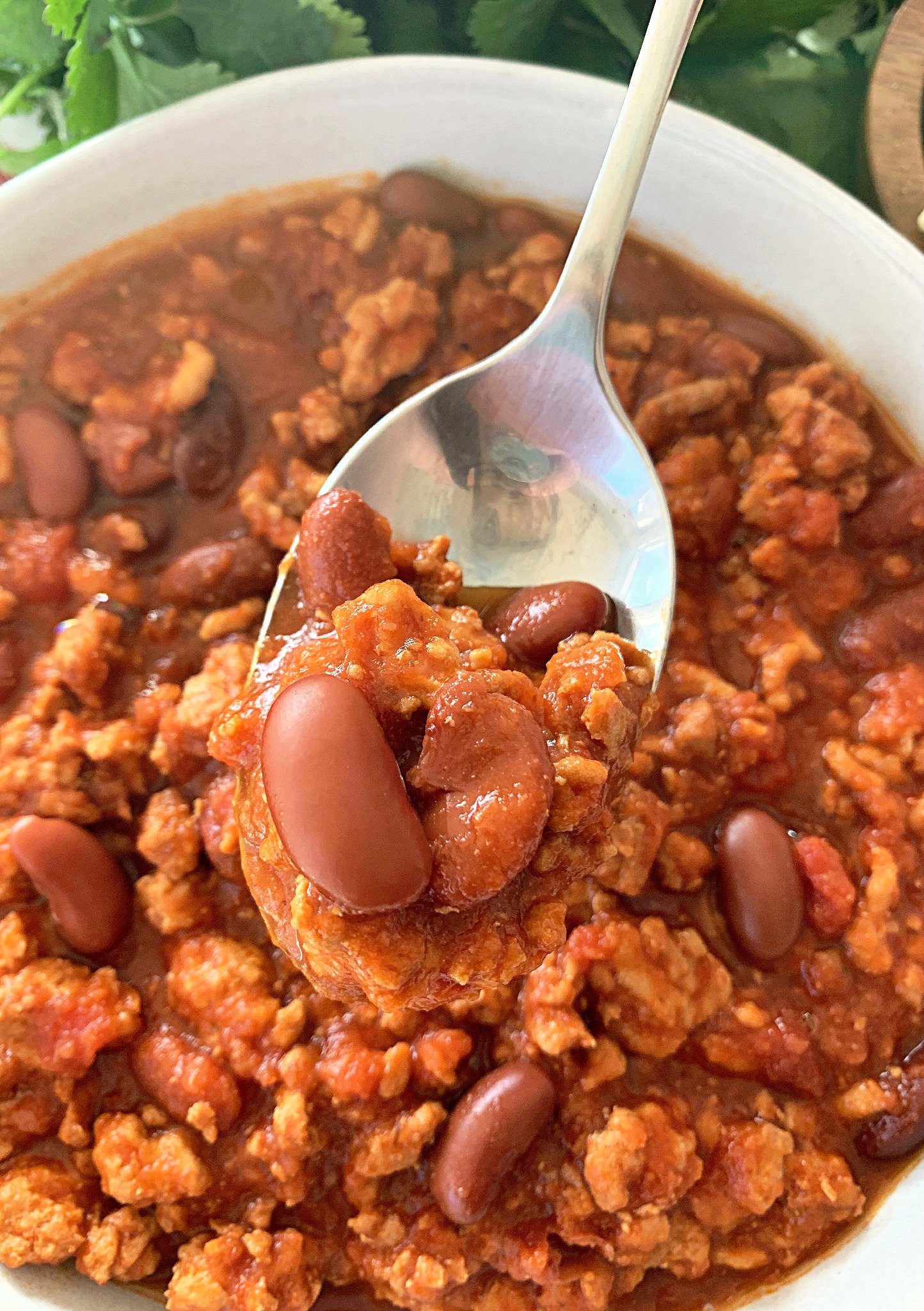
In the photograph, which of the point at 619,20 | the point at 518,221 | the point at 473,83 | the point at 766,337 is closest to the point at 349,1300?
the point at 766,337

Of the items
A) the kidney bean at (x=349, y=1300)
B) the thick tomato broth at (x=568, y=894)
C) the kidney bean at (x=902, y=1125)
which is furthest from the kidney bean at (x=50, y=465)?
the kidney bean at (x=902, y=1125)

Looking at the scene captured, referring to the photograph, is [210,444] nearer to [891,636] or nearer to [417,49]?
[417,49]

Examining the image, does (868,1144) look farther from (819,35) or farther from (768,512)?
(819,35)

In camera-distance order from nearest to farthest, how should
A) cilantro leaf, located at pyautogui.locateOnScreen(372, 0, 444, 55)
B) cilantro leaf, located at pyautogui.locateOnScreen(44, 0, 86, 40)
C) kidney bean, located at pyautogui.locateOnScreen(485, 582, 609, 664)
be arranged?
kidney bean, located at pyautogui.locateOnScreen(485, 582, 609, 664)
cilantro leaf, located at pyautogui.locateOnScreen(44, 0, 86, 40)
cilantro leaf, located at pyautogui.locateOnScreen(372, 0, 444, 55)

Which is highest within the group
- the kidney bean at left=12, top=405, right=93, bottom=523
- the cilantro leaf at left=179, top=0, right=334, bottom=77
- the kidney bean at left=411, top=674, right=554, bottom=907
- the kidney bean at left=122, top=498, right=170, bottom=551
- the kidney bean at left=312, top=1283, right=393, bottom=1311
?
the cilantro leaf at left=179, top=0, right=334, bottom=77

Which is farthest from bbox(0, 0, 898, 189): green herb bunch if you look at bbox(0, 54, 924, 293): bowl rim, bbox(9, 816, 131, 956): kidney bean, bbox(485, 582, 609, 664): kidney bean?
bbox(9, 816, 131, 956): kidney bean

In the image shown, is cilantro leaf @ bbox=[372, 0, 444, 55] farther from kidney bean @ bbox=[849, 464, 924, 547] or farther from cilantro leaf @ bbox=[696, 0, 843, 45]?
kidney bean @ bbox=[849, 464, 924, 547]

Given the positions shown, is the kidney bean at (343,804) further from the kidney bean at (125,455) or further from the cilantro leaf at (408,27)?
the cilantro leaf at (408,27)

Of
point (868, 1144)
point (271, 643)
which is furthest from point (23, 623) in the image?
point (868, 1144)
